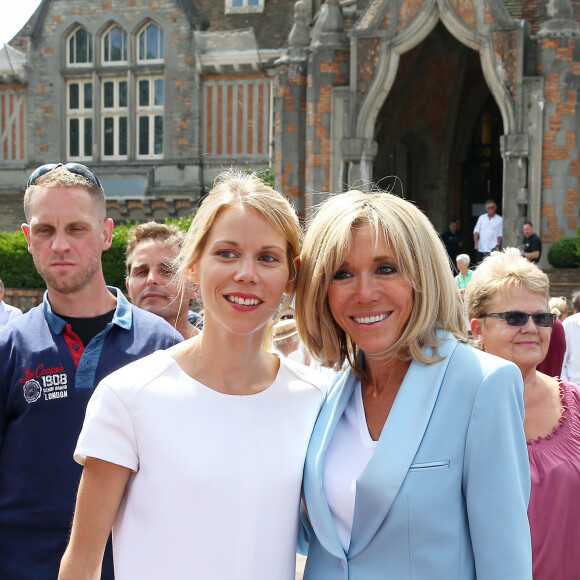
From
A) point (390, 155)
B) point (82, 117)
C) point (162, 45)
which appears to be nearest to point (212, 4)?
point (162, 45)

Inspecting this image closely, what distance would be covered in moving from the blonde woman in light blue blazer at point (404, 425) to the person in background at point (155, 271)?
229 centimetres

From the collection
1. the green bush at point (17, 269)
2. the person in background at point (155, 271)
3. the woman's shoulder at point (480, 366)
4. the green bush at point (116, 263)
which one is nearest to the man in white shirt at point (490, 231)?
the green bush at point (116, 263)

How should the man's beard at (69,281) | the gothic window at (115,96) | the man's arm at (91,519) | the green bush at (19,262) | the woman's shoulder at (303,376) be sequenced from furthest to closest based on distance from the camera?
the gothic window at (115,96) < the green bush at (19,262) < the man's beard at (69,281) < the woman's shoulder at (303,376) < the man's arm at (91,519)

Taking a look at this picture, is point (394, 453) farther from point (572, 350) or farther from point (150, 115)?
point (150, 115)

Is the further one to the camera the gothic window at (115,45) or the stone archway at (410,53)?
the gothic window at (115,45)

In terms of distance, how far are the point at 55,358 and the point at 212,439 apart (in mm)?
887

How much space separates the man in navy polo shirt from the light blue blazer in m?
1.05

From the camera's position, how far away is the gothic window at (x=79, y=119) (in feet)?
89.2

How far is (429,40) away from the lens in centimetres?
1953

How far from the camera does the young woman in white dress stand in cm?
225

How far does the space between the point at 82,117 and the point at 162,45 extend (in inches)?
140

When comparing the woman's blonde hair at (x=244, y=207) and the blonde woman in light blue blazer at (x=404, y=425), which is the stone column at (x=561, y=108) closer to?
the blonde woman in light blue blazer at (x=404, y=425)

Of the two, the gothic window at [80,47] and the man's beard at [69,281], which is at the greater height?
the gothic window at [80,47]

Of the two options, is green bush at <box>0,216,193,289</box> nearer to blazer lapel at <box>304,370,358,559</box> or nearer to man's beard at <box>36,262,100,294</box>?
man's beard at <box>36,262,100,294</box>
